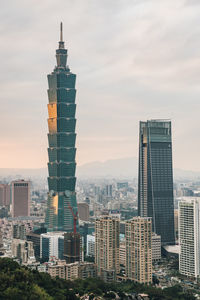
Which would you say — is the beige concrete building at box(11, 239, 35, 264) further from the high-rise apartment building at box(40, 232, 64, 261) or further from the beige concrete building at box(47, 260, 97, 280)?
the beige concrete building at box(47, 260, 97, 280)

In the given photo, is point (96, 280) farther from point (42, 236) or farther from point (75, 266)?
point (42, 236)

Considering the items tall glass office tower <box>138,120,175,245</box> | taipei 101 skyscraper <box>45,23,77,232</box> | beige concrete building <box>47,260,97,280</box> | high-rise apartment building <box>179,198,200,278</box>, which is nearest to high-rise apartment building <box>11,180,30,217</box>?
taipei 101 skyscraper <box>45,23,77,232</box>

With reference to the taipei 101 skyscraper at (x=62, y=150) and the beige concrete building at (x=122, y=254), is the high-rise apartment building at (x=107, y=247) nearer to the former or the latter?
the beige concrete building at (x=122, y=254)

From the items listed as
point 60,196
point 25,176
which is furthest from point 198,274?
point 25,176

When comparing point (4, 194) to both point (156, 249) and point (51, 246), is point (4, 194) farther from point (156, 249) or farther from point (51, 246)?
point (156, 249)

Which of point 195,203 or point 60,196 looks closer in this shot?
point 195,203

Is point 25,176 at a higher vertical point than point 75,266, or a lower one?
higher
